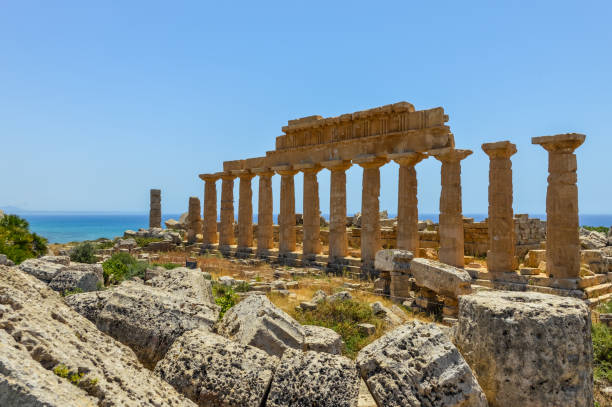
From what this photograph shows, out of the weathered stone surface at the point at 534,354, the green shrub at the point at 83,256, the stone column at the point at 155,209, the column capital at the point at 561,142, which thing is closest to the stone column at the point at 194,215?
the stone column at the point at 155,209

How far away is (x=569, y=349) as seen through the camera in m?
5.22

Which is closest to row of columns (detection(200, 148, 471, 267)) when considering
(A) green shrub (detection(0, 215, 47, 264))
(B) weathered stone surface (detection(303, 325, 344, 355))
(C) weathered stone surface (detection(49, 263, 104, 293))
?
(A) green shrub (detection(0, 215, 47, 264))

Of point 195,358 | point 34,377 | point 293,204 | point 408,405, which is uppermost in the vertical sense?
point 293,204

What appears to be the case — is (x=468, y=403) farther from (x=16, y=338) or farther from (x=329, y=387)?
(x=16, y=338)

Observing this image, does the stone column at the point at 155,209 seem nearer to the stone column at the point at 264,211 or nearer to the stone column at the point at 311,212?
the stone column at the point at 264,211

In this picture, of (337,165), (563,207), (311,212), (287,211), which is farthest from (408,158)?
(287,211)

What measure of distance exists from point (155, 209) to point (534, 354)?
37555 millimetres

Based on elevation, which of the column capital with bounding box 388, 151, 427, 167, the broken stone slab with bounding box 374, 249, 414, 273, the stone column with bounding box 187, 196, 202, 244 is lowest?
the broken stone slab with bounding box 374, 249, 414, 273

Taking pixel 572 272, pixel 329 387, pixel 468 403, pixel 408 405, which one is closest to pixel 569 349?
pixel 468 403

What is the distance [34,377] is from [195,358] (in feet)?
6.87

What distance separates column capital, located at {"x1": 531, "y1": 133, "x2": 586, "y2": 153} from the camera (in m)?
13.8

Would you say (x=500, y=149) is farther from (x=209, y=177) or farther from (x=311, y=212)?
(x=209, y=177)

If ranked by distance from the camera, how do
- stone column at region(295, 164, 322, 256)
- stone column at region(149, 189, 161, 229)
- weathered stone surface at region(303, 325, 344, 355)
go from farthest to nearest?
stone column at region(149, 189, 161, 229)
stone column at region(295, 164, 322, 256)
weathered stone surface at region(303, 325, 344, 355)

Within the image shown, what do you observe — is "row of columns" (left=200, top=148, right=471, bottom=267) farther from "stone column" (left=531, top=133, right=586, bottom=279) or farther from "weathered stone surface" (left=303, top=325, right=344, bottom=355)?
"weathered stone surface" (left=303, top=325, right=344, bottom=355)
